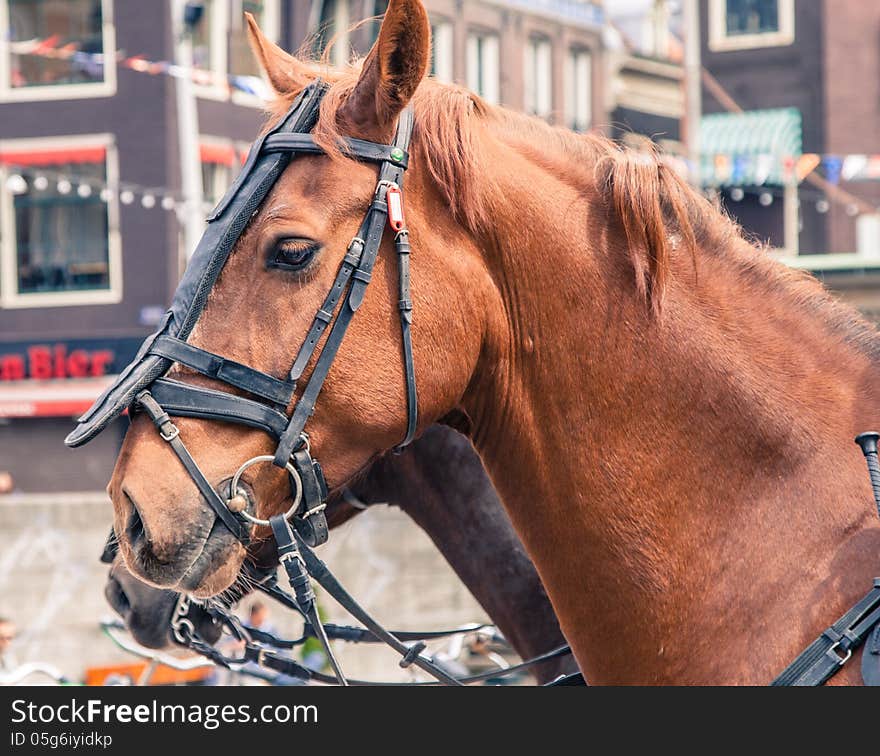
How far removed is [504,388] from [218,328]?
533mm

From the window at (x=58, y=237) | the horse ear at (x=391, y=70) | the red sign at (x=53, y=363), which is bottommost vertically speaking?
the red sign at (x=53, y=363)

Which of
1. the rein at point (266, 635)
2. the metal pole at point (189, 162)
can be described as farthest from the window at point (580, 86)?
the rein at point (266, 635)

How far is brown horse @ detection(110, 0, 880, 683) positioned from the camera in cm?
205

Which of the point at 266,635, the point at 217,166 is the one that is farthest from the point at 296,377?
the point at 217,166

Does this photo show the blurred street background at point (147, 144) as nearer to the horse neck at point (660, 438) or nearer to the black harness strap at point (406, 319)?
the horse neck at point (660, 438)

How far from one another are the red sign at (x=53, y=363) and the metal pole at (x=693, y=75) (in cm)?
931

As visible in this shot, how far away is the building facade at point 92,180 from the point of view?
18.2 meters

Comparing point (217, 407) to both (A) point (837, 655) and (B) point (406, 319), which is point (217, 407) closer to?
(B) point (406, 319)

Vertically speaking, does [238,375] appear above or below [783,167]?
above

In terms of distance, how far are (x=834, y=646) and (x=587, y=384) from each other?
0.61 m

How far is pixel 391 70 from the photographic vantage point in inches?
81.4

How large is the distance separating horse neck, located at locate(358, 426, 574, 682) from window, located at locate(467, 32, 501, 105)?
17.1 metres
